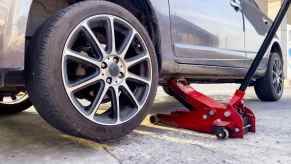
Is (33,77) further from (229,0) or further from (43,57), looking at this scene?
(229,0)

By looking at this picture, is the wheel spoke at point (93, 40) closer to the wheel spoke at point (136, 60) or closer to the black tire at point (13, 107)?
the wheel spoke at point (136, 60)

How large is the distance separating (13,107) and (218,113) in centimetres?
207

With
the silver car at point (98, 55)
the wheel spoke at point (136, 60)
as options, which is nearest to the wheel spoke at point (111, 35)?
the silver car at point (98, 55)

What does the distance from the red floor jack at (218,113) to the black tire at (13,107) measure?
147 centimetres

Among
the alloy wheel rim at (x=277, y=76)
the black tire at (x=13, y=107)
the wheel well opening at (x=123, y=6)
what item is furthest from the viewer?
the alloy wheel rim at (x=277, y=76)

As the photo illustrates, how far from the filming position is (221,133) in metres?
2.36

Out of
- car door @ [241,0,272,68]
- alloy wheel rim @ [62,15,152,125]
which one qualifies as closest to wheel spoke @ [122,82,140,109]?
alloy wheel rim @ [62,15,152,125]

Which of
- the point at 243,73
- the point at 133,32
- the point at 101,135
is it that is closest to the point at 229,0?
the point at 243,73

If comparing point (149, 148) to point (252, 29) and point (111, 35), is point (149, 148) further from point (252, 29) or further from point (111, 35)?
point (252, 29)

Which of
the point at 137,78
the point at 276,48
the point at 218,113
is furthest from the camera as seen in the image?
the point at 276,48

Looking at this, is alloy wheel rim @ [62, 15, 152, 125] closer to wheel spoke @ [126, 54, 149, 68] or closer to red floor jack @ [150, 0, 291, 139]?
wheel spoke @ [126, 54, 149, 68]

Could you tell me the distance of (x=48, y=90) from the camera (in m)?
1.81

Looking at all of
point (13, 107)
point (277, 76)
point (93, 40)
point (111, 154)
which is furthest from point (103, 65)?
point (277, 76)

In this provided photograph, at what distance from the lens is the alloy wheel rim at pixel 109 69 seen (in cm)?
197
